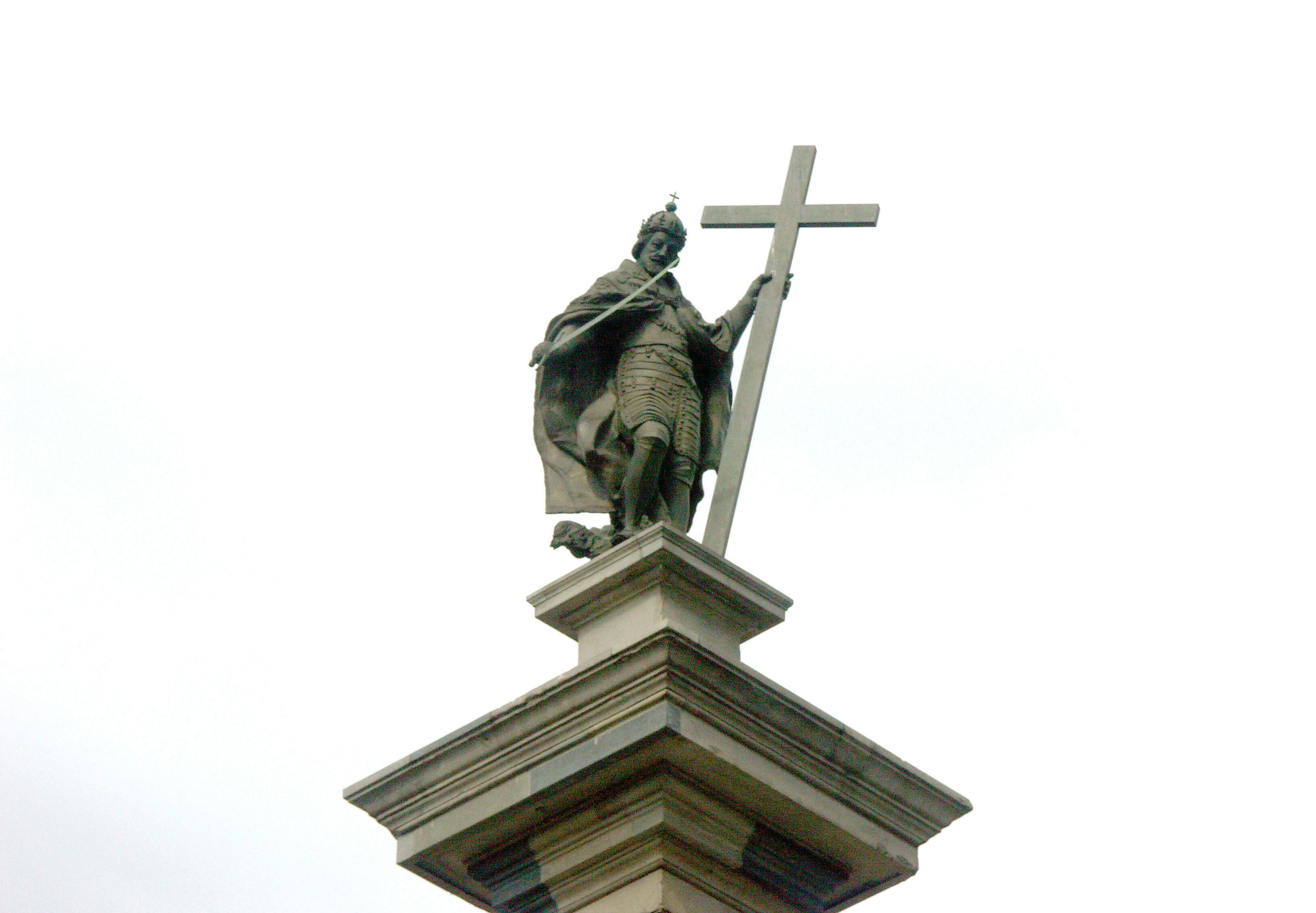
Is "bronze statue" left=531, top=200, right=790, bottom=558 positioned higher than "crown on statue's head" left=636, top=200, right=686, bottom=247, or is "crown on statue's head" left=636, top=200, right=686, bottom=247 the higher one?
"crown on statue's head" left=636, top=200, right=686, bottom=247

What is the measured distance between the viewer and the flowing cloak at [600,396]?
11.1 m

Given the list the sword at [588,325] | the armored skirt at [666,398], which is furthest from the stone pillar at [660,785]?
the sword at [588,325]

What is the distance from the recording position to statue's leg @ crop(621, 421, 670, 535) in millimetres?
10859

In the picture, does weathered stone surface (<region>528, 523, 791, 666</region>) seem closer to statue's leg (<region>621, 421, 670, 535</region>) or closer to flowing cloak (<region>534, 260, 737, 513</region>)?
statue's leg (<region>621, 421, 670, 535</region>)

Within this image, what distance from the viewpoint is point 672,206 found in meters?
12.0

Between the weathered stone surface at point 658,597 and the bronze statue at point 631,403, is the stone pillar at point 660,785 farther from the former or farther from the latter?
the bronze statue at point 631,403

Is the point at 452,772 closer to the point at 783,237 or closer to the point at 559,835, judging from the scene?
the point at 559,835

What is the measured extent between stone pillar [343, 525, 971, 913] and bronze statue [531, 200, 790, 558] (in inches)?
33.2

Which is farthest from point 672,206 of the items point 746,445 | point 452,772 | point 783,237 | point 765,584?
point 452,772

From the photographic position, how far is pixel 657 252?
11.8 metres

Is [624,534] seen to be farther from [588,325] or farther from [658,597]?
[588,325]

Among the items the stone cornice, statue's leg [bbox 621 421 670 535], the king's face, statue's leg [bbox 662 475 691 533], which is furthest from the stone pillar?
the king's face

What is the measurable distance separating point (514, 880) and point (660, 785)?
902mm

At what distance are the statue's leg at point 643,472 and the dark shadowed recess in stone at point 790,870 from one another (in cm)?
178
